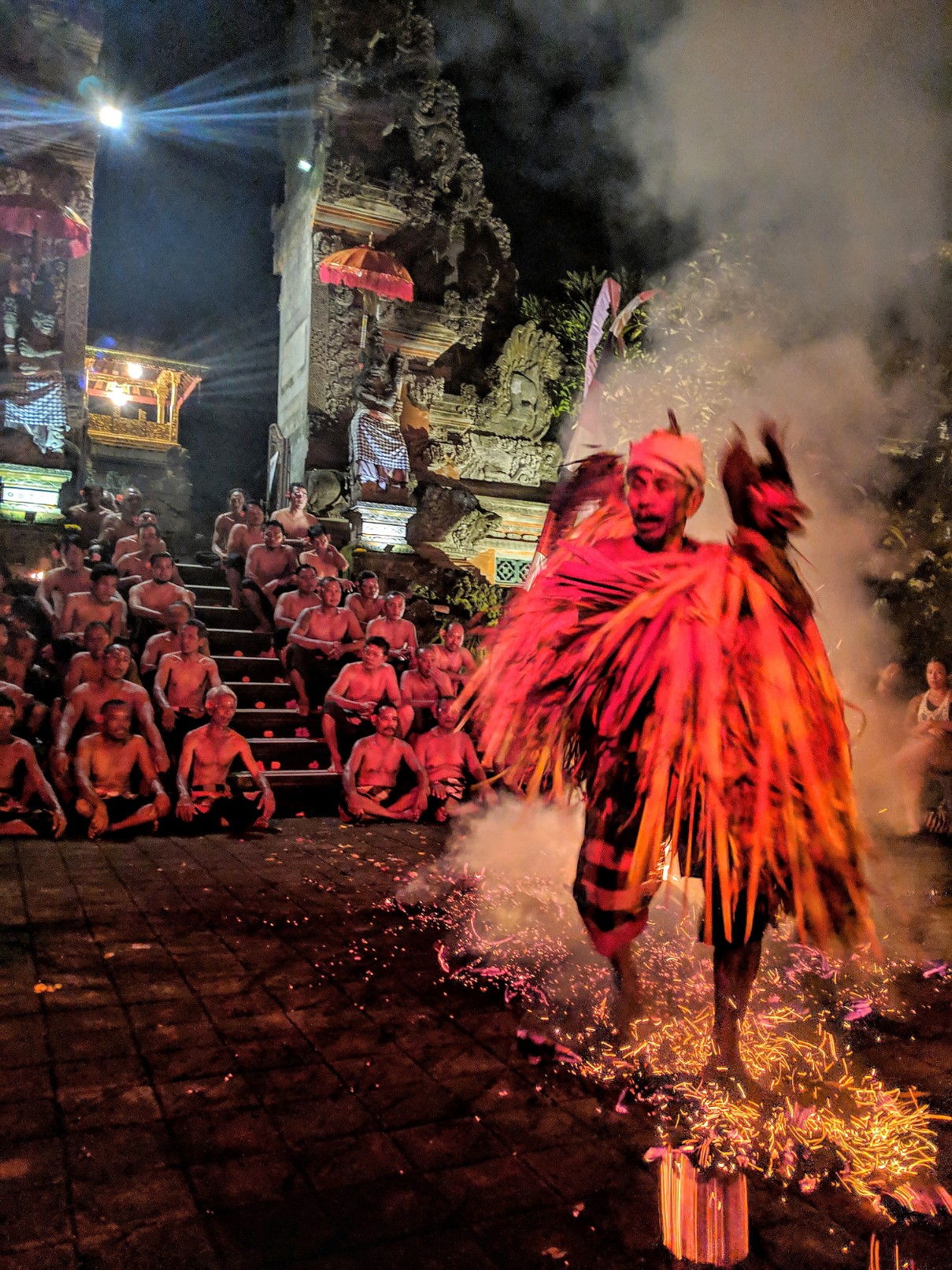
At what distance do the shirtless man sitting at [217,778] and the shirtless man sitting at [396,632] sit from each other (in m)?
2.30

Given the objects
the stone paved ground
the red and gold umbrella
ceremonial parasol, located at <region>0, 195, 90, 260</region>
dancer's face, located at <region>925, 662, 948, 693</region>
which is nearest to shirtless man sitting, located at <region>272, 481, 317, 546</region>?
the red and gold umbrella

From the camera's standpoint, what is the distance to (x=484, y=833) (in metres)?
6.56

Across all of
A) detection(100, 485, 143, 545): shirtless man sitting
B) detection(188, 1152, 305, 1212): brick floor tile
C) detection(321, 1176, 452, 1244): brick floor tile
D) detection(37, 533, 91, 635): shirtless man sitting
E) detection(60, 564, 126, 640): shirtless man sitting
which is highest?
detection(100, 485, 143, 545): shirtless man sitting

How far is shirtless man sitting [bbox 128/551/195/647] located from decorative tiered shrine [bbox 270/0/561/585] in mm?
4778

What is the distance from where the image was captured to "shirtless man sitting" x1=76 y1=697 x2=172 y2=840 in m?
6.03

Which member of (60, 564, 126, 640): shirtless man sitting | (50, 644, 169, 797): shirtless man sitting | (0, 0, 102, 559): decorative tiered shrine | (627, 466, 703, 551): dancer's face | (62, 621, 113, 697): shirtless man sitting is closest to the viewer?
(627, 466, 703, 551): dancer's face

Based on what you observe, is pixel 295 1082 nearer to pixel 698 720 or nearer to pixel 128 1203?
pixel 128 1203

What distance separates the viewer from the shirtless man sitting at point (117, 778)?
19.8ft

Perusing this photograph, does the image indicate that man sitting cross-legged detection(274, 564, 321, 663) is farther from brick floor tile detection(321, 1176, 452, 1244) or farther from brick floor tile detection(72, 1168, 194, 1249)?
brick floor tile detection(321, 1176, 452, 1244)

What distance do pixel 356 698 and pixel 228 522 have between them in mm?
4900

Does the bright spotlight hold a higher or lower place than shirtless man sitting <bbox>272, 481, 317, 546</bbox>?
higher

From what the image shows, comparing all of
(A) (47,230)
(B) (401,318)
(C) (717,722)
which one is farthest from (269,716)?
(B) (401,318)

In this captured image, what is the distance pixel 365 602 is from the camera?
362 inches

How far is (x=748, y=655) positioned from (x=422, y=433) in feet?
48.4
